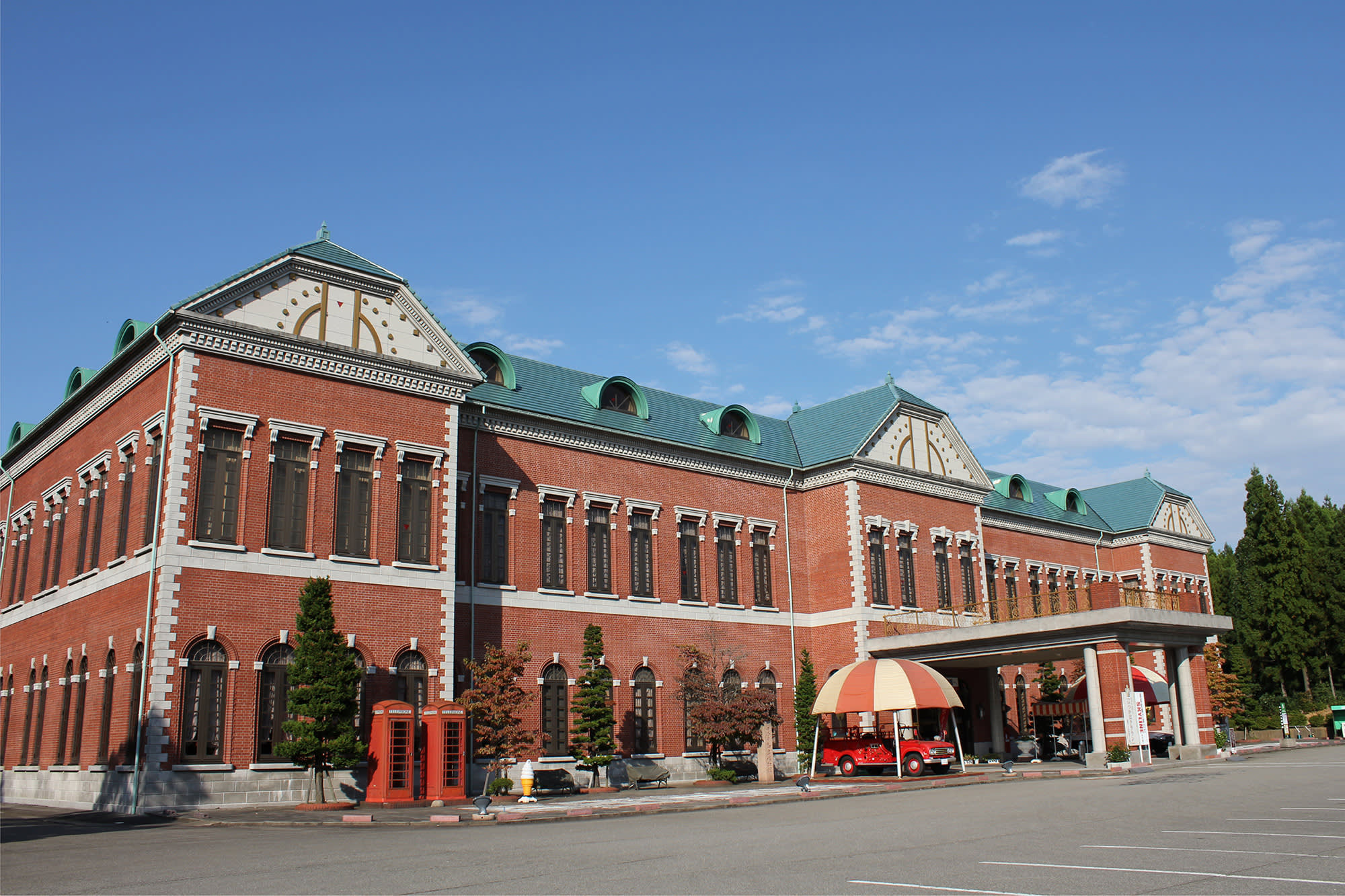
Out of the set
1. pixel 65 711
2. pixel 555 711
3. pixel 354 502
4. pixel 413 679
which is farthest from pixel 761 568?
pixel 65 711

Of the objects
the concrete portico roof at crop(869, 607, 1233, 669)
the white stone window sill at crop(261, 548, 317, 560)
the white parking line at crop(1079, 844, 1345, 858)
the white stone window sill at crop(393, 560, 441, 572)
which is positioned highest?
the white stone window sill at crop(261, 548, 317, 560)

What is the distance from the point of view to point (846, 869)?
11672 millimetres

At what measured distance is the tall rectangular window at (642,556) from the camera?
1390 inches

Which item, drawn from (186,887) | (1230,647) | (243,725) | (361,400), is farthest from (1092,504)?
(186,887)

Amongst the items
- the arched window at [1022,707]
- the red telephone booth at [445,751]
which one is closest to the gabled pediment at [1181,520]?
the arched window at [1022,707]

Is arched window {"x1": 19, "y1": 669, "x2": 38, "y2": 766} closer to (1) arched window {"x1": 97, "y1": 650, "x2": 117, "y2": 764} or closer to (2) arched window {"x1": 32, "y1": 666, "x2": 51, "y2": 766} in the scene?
(2) arched window {"x1": 32, "y1": 666, "x2": 51, "y2": 766}

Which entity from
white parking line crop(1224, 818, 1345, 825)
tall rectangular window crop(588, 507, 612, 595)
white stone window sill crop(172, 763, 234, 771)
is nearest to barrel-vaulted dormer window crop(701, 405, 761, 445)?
tall rectangular window crop(588, 507, 612, 595)

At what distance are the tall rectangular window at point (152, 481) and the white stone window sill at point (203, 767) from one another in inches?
217

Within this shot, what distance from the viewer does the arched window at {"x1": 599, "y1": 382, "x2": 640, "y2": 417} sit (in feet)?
120

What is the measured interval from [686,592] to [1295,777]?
→ 18.7m

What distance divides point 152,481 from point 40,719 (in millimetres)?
10078

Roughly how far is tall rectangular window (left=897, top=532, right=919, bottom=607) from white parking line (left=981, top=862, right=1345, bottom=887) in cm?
2982

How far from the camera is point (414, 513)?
28.6m

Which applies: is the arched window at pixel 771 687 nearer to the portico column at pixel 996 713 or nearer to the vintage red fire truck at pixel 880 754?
the vintage red fire truck at pixel 880 754
